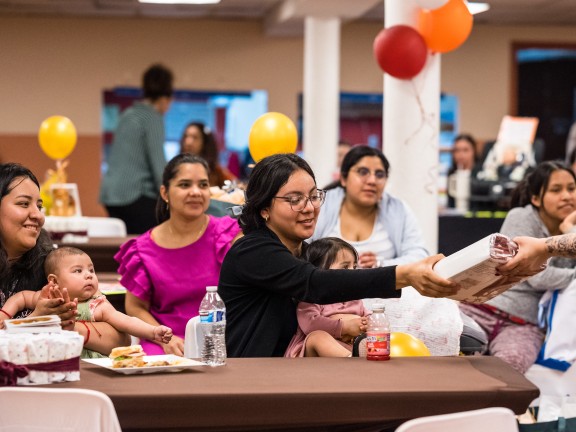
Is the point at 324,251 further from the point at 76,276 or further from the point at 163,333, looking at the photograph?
the point at 76,276

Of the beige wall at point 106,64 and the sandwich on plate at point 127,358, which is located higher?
the beige wall at point 106,64

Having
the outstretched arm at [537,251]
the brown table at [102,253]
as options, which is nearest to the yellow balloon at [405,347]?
the outstretched arm at [537,251]

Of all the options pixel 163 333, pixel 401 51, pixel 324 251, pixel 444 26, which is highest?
pixel 444 26

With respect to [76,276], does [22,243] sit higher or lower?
higher

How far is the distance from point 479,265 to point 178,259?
181cm

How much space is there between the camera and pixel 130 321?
3414 millimetres

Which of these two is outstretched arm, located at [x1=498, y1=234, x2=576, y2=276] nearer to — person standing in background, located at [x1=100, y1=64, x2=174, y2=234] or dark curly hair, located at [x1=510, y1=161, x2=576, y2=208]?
dark curly hair, located at [x1=510, y1=161, x2=576, y2=208]

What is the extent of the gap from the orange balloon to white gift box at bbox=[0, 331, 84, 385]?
4.31 m

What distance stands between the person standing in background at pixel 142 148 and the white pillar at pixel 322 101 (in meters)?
3.80

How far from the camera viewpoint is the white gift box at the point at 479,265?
281 centimetres

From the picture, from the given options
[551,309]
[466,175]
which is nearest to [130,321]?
[551,309]

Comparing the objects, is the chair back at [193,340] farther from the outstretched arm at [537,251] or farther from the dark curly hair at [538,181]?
the dark curly hair at [538,181]

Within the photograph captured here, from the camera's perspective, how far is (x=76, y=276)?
344cm

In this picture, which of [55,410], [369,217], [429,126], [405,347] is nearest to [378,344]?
[405,347]
